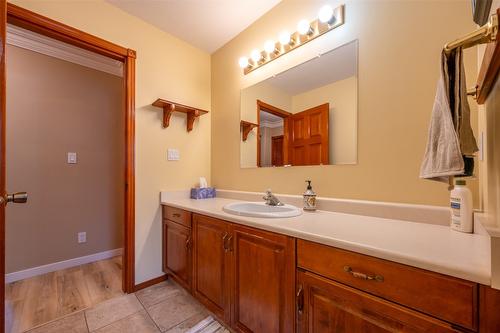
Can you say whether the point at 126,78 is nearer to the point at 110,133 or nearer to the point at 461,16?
the point at 110,133

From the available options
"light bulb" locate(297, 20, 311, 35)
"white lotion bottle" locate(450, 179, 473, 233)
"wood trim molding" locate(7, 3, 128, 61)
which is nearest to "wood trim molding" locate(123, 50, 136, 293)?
"wood trim molding" locate(7, 3, 128, 61)

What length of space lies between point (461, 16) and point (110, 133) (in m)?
3.07

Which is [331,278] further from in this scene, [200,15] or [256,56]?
[200,15]

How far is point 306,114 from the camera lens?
4.79 feet

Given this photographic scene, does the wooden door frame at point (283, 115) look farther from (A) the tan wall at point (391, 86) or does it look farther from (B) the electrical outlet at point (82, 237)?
(B) the electrical outlet at point (82, 237)

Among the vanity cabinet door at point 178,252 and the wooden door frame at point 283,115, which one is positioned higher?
the wooden door frame at point 283,115

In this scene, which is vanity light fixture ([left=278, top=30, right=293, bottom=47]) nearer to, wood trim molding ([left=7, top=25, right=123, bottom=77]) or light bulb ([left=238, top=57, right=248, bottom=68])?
light bulb ([left=238, top=57, right=248, bottom=68])

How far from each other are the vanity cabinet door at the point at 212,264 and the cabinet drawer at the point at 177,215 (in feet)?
0.36

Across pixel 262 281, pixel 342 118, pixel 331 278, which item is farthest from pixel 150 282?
pixel 342 118

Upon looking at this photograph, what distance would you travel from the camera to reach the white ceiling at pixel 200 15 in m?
1.66

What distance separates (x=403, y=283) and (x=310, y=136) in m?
0.99

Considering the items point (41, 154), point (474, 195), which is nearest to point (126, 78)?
point (41, 154)

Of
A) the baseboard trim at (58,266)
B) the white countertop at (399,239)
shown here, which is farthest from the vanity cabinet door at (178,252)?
the baseboard trim at (58,266)

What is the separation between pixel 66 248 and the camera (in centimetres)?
217
